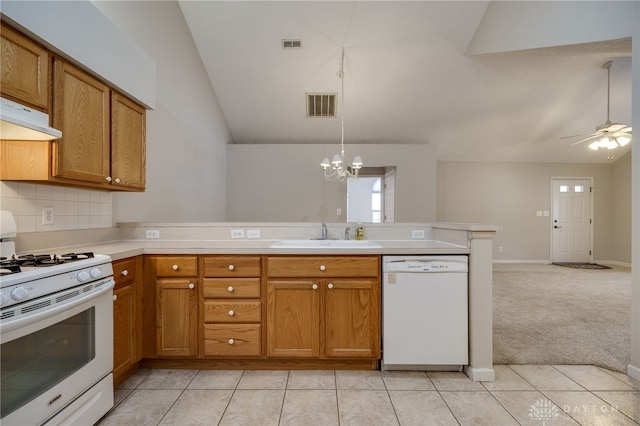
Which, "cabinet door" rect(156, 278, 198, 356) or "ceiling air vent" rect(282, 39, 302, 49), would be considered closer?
"cabinet door" rect(156, 278, 198, 356)

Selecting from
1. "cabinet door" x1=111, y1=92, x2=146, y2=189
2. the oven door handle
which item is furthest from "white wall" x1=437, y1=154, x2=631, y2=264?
the oven door handle

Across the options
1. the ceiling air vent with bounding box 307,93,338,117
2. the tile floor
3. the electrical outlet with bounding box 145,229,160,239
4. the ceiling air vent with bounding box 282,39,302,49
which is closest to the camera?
the tile floor

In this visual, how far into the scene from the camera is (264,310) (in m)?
2.09

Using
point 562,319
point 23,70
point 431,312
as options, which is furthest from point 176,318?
point 562,319

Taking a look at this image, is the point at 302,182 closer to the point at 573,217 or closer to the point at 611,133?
the point at 611,133

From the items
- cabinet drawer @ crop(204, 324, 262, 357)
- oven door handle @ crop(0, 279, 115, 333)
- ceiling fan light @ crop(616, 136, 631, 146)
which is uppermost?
ceiling fan light @ crop(616, 136, 631, 146)

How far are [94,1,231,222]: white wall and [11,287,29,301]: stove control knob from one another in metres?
1.51

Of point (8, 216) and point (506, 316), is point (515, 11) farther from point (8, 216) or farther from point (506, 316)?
point (8, 216)

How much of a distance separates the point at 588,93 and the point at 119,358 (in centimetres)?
671

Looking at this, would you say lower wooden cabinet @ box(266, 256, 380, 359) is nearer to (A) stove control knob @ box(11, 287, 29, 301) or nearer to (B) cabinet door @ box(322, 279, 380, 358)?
(B) cabinet door @ box(322, 279, 380, 358)

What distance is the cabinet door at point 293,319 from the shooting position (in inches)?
82.2

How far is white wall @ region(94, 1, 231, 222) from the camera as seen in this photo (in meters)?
2.72

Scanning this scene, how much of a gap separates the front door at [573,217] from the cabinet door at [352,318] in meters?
6.87

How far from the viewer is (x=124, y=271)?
1896mm
